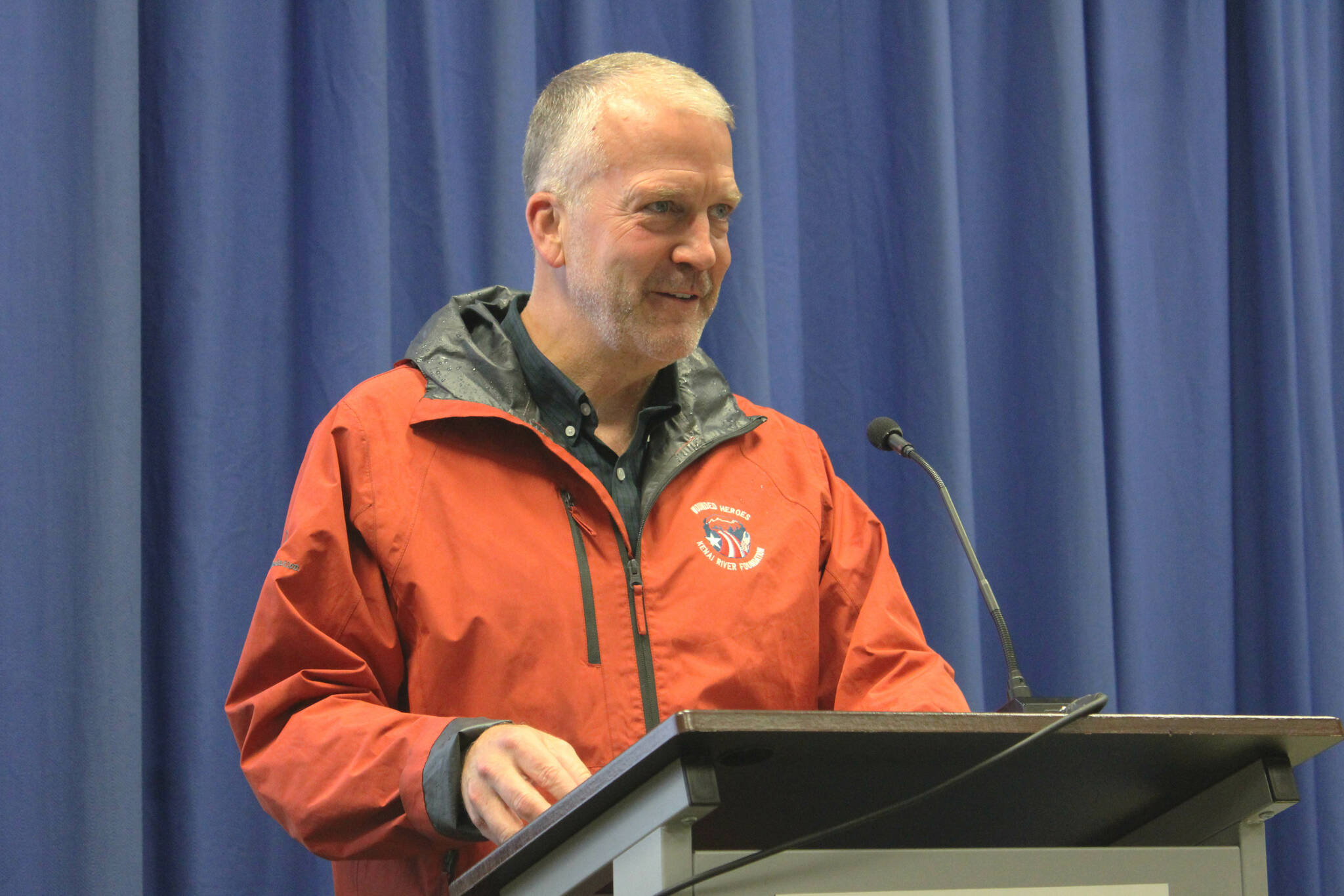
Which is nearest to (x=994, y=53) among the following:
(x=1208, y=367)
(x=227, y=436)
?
(x=1208, y=367)

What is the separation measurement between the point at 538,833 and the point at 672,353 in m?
0.91

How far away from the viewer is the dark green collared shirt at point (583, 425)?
1641 millimetres

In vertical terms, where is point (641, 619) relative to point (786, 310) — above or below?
below

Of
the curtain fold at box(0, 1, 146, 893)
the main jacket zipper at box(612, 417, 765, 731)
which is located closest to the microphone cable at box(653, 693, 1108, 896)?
the main jacket zipper at box(612, 417, 765, 731)

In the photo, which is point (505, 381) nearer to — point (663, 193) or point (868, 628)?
point (663, 193)

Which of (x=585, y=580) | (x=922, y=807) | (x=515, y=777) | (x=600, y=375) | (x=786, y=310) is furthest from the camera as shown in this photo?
(x=786, y=310)

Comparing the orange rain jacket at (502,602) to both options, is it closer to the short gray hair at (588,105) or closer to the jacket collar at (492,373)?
the jacket collar at (492,373)

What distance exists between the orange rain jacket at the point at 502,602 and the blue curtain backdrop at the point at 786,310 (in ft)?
1.80

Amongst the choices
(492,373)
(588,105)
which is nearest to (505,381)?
(492,373)

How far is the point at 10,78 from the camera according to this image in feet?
6.19

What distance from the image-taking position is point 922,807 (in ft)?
3.04

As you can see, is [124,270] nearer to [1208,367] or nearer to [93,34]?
[93,34]

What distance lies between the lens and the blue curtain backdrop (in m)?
1.88

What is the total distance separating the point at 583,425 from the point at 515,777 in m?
0.69
